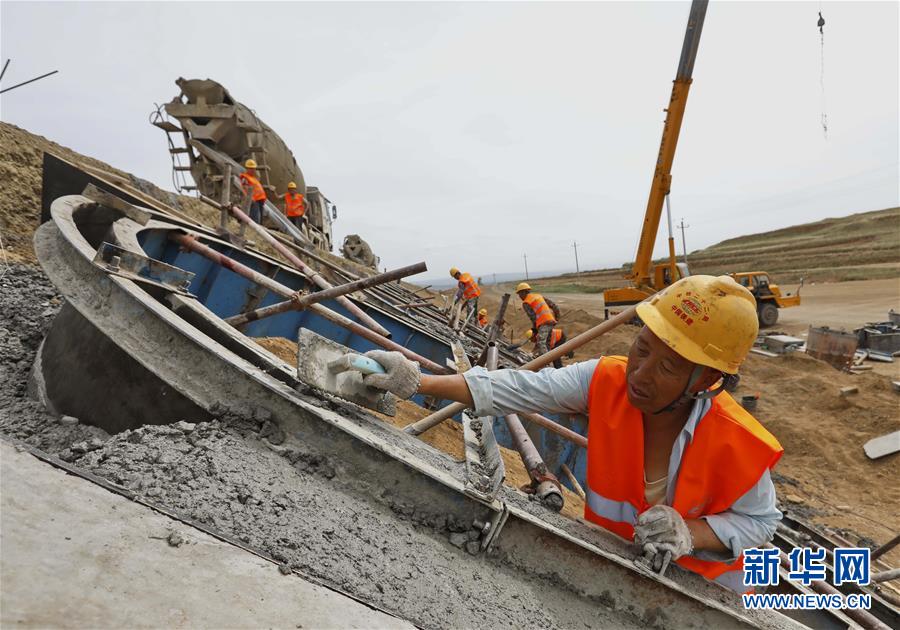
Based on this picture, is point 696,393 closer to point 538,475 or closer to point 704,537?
point 704,537

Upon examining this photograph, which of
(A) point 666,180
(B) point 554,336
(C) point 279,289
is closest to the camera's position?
(C) point 279,289

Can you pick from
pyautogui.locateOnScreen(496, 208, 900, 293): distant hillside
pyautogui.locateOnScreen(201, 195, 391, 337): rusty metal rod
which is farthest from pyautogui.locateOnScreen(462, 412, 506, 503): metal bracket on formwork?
pyautogui.locateOnScreen(496, 208, 900, 293): distant hillside

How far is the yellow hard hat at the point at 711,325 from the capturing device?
1778 mm

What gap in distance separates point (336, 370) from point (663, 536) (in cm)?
132

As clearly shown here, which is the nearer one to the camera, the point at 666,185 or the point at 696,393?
the point at 696,393

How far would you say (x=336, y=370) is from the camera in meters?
1.87

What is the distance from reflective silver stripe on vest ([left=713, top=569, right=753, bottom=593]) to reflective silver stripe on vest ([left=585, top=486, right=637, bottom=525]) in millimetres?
432

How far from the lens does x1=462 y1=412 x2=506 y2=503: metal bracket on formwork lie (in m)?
1.78

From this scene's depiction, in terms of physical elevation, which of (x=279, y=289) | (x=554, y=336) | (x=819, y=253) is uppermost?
(x=819, y=253)

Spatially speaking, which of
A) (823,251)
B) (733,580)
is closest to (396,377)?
(733,580)

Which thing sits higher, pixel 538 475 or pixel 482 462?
pixel 482 462

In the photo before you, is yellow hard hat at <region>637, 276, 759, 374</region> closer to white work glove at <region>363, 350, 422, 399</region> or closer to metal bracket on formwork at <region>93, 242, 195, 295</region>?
white work glove at <region>363, 350, 422, 399</region>

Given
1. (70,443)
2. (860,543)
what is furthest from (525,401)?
(860,543)

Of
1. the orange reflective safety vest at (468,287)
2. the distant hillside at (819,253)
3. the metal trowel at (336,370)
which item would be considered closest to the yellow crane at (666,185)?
the orange reflective safety vest at (468,287)
